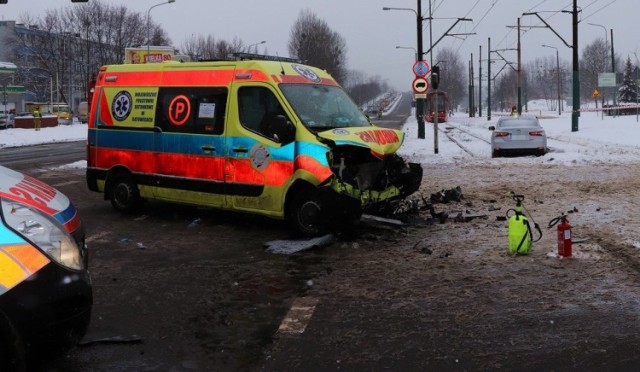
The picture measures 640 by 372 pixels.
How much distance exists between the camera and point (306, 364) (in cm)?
→ 389

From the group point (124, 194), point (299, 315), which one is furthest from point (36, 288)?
point (124, 194)

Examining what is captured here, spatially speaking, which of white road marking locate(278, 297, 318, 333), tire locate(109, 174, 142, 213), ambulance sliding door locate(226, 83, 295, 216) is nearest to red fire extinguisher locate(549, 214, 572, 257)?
white road marking locate(278, 297, 318, 333)

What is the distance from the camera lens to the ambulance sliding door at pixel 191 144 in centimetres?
807

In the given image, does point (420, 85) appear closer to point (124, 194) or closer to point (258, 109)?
point (124, 194)

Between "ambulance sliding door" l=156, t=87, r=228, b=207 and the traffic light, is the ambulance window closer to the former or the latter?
"ambulance sliding door" l=156, t=87, r=228, b=207

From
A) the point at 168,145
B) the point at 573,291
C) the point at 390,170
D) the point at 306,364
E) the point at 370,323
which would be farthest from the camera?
the point at 168,145

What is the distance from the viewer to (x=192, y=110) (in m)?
8.32

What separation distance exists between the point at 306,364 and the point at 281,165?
12.6 feet

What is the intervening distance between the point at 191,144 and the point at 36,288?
17.9ft

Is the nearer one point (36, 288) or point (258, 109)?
point (36, 288)

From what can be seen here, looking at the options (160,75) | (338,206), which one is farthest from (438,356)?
(160,75)

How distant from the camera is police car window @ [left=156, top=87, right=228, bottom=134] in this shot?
26.5ft

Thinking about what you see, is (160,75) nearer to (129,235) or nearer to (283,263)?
(129,235)

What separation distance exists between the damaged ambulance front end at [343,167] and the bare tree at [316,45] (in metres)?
76.0
